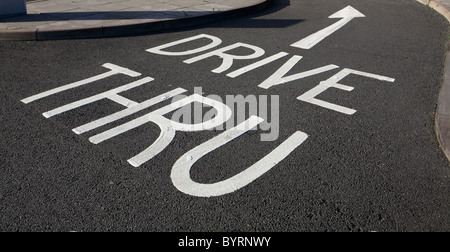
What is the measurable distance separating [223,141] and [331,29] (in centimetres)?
523

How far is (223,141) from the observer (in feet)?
13.6

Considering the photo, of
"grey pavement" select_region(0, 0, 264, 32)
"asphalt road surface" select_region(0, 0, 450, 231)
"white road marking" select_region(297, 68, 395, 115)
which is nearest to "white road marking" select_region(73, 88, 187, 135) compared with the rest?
"asphalt road surface" select_region(0, 0, 450, 231)

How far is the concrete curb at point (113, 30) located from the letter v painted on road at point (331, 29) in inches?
82.8

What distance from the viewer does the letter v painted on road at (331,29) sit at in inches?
292

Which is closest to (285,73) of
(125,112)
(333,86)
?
(333,86)

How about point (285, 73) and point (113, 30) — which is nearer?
point (285, 73)

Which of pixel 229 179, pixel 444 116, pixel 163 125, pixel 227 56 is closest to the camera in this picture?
pixel 229 179

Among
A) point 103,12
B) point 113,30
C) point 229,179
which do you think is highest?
point 103,12

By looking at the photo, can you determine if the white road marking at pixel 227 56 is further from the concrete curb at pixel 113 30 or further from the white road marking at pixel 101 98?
the concrete curb at pixel 113 30

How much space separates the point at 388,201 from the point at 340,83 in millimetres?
2615

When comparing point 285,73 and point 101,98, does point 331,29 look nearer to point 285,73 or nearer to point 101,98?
point 285,73

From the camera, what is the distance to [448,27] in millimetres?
8875
